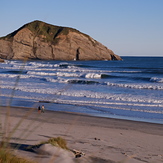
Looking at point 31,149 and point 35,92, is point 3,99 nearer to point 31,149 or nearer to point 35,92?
point 35,92

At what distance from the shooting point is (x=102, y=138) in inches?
327

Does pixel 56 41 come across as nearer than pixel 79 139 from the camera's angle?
No

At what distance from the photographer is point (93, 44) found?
86.2 m

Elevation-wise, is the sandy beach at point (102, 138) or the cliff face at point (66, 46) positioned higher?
the cliff face at point (66, 46)

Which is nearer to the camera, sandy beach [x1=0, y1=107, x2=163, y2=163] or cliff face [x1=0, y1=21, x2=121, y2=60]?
sandy beach [x1=0, y1=107, x2=163, y2=163]

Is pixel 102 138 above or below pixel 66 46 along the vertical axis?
below

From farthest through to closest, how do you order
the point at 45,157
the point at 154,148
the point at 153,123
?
the point at 153,123
the point at 154,148
the point at 45,157

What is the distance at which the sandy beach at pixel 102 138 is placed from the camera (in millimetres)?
6133

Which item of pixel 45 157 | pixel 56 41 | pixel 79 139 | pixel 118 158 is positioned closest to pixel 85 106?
pixel 79 139

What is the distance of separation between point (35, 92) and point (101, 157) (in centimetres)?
1479

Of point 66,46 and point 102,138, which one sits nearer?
point 102,138

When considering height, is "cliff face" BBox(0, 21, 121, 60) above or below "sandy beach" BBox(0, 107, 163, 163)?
above

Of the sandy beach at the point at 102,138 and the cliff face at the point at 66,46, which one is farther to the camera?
the cliff face at the point at 66,46

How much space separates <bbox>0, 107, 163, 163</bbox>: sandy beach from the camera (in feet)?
20.1
